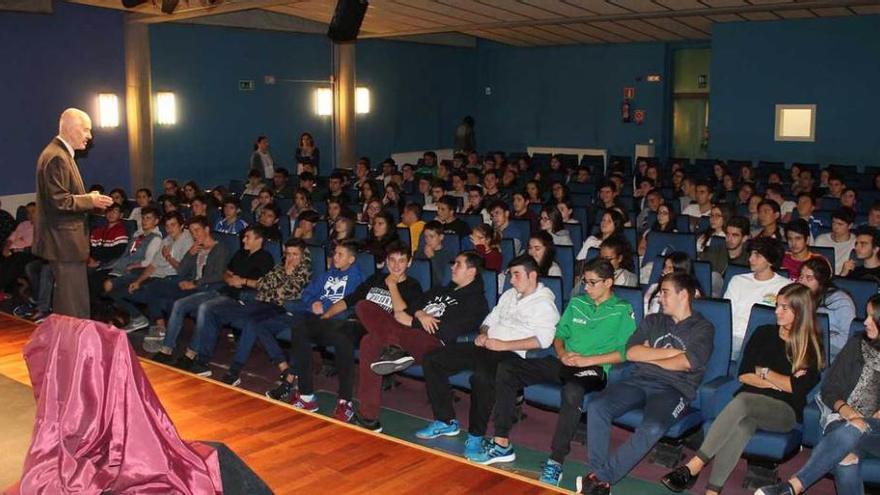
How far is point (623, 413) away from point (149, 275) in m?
4.71

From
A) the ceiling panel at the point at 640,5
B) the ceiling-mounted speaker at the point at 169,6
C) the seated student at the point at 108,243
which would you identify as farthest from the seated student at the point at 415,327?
the ceiling panel at the point at 640,5

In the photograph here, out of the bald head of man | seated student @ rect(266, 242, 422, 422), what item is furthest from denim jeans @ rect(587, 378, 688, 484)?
the bald head of man

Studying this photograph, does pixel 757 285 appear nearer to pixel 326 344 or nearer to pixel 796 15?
pixel 326 344

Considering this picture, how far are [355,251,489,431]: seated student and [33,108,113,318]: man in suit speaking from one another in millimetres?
1746

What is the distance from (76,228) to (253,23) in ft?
36.7

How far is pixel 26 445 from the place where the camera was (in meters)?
4.25

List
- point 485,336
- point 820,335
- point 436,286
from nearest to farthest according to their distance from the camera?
point 820,335 < point 485,336 < point 436,286

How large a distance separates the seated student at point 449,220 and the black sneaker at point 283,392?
2.38 m

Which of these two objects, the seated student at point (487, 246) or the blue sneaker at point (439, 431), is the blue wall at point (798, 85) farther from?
the blue sneaker at point (439, 431)

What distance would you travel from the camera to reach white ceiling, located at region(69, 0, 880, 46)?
12.3 metres

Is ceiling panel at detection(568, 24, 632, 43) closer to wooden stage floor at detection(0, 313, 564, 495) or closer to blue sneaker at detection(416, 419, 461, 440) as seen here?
blue sneaker at detection(416, 419, 461, 440)

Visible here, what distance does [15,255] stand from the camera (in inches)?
343

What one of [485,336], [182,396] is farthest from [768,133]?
[182,396]

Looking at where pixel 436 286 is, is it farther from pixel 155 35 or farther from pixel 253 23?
pixel 253 23
